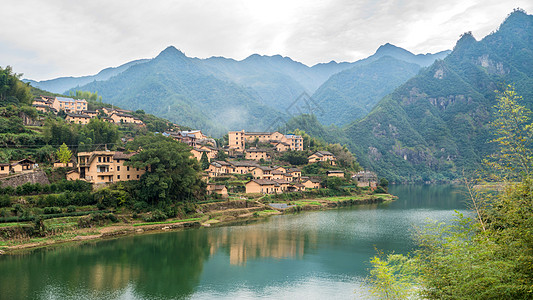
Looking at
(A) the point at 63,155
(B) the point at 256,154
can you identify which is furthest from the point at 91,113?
(B) the point at 256,154

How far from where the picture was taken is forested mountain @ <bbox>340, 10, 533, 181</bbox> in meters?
116

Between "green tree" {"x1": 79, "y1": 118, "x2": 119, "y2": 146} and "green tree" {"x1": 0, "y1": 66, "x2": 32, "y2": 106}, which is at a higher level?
"green tree" {"x1": 0, "y1": 66, "x2": 32, "y2": 106}

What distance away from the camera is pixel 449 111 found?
140375mm

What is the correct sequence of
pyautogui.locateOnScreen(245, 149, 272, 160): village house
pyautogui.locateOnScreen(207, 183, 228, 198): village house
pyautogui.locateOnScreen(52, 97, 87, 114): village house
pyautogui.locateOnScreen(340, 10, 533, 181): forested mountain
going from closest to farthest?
pyautogui.locateOnScreen(207, 183, 228, 198): village house, pyautogui.locateOnScreen(52, 97, 87, 114): village house, pyautogui.locateOnScreen(245, 149, 272, 160): village house, pyautogui.locateOnScreen(340, 10, 533, 181): forested mountain

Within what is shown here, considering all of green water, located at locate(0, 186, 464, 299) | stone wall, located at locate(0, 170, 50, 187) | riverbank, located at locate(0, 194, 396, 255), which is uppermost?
stone wall, located at locate(0, 170, 50, 187)

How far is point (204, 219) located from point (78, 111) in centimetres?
3897

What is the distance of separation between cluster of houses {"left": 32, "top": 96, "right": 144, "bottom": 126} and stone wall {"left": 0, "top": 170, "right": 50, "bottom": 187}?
23353mm

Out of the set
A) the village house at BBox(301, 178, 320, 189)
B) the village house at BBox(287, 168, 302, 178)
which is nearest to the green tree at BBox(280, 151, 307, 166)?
the village house at BBox(287, 168, 302, 178)

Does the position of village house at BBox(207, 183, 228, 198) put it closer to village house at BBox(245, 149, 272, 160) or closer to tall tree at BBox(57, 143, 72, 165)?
tall tree at BBox(57, 143, 72, 165)

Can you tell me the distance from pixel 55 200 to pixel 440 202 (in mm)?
54818

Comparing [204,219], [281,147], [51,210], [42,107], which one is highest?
[42,107]

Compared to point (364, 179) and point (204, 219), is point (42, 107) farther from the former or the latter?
point (364, 179)

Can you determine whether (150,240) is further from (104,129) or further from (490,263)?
(490,263)

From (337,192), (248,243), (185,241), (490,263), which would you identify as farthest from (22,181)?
(337,192)
